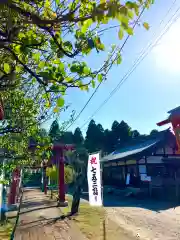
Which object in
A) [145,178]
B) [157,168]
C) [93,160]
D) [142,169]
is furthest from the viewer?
[157,168]

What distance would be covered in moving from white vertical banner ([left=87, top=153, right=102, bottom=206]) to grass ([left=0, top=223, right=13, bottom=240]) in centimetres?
302

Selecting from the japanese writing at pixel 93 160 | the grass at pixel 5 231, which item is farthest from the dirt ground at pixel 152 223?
the grass at pixel 5 231

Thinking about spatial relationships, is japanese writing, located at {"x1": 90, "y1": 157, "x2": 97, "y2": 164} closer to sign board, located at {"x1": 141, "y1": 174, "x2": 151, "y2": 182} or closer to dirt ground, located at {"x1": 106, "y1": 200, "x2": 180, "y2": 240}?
dirt ground, located at {"x1": 106, "y1": 200, "x2": 180, "y2": 240}

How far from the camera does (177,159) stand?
21.8m

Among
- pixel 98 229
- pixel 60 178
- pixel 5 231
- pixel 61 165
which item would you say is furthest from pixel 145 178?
pixel 5 231

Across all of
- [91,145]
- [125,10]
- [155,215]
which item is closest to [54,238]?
[155,215]

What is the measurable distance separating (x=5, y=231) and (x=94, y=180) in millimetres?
3550

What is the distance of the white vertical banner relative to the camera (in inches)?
359

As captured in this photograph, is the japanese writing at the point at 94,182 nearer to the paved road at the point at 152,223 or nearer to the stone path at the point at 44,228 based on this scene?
the stone path at the point at 44,228

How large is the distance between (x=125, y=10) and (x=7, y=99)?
4.66m

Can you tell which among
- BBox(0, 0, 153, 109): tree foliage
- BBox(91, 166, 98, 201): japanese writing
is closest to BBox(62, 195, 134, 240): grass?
BBox(91, 166, 98, 201): japanese writing

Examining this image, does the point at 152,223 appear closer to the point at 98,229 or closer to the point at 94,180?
the point at 98,229

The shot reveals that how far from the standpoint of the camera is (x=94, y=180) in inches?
370

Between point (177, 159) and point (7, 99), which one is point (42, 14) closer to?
point (7, 99)
